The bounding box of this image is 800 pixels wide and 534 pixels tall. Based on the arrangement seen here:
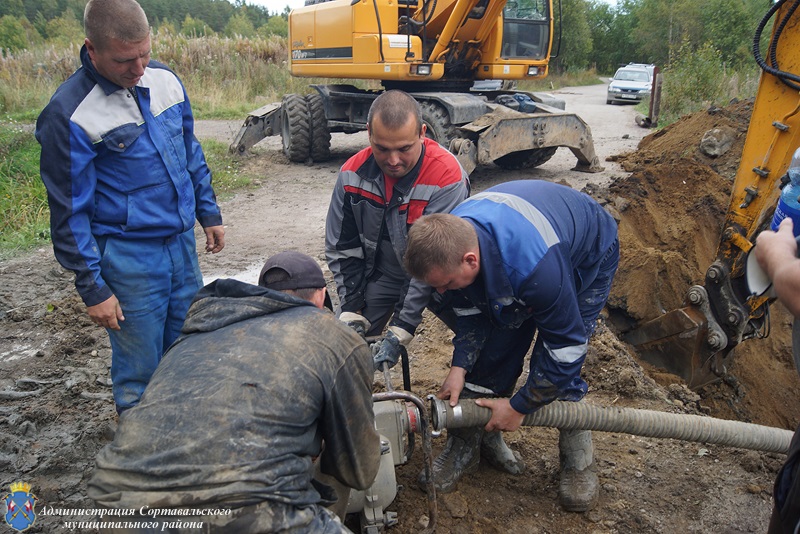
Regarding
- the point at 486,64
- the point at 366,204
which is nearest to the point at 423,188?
the point at 366,204

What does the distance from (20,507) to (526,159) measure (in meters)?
8.52

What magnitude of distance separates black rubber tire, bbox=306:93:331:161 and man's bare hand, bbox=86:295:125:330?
821 cm

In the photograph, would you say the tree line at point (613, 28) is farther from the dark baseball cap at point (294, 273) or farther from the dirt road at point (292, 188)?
the dark baseball cap at point (294, 273)

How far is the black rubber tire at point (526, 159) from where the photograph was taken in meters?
9.81

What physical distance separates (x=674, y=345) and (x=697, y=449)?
1.16 metres

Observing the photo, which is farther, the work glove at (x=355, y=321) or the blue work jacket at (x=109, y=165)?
the work glove at (x=355, y=321)

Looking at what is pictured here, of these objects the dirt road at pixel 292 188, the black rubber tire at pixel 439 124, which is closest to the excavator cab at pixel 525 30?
the black rubber tire at pixel 439 124

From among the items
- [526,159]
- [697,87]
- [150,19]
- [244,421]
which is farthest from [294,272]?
[150,19]

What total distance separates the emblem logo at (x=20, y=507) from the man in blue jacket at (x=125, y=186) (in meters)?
0.57

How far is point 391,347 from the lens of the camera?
3.04 metres

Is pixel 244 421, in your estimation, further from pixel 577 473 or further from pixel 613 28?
pixel 613 28

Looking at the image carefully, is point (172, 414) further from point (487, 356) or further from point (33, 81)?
point (33, 81)

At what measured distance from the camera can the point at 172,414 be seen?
1.82 meters

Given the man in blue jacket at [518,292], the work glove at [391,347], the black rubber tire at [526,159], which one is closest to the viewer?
the man in blue jacket at [518,292]
